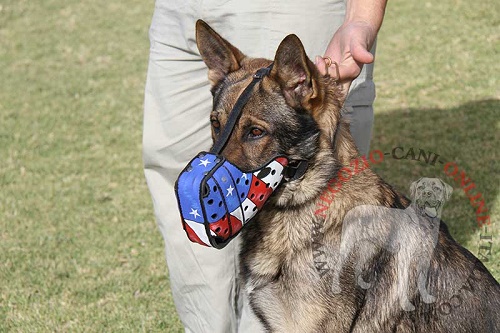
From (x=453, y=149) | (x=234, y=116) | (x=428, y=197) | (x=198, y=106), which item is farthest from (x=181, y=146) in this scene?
(x=453, y=149)

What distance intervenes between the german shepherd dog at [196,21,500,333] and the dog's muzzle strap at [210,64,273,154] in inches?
0.8

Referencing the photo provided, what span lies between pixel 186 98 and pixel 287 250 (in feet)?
3.80

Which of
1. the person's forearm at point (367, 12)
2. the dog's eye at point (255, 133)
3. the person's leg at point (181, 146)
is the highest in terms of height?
the person's forearm at point (367, 12)

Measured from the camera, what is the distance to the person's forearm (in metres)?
3.39

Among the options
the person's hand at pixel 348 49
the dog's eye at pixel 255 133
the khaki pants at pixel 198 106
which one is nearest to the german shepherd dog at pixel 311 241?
the dog's eye at pixel 255 133

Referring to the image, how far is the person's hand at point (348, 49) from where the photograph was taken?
316 centimetres

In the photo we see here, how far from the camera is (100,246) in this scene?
5914 mm

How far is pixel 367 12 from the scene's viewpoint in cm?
339

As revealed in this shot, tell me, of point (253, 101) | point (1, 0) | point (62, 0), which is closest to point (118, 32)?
point (62, 0)

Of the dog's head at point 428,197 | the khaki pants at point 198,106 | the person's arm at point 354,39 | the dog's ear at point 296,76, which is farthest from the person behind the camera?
the khaki pants at point 198,106

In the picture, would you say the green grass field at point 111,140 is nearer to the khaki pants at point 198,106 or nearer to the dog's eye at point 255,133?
the khaki pants at point 198,106

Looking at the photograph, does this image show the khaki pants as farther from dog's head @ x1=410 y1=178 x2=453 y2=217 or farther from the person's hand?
dog's head @ x1=410 y1=178 x2=453 y2=217

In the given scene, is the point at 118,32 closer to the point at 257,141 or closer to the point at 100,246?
the point at 100,246

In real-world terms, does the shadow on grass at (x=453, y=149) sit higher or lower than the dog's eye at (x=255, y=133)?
lower
